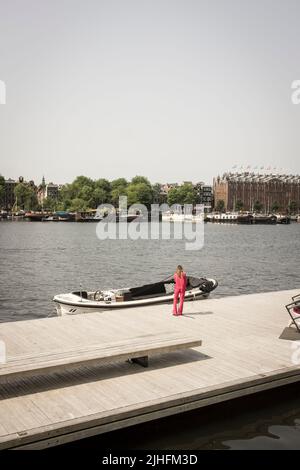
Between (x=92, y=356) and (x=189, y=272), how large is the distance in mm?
39242

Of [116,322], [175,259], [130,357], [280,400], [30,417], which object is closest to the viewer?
[30,417]

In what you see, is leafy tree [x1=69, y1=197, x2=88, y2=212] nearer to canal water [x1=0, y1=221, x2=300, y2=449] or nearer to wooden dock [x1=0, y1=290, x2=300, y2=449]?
canal water [x1=0, y1=221, x2=300, y2=449]

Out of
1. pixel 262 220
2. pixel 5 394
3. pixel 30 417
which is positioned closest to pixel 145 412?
pixel 30 417

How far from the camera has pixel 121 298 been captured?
2038 cm

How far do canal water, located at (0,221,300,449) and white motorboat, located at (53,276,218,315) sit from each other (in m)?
6.71

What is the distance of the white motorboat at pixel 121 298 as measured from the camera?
62.5 feet

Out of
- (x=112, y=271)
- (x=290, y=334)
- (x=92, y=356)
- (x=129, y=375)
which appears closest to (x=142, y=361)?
(x=129, y=375)

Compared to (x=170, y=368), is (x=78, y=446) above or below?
below

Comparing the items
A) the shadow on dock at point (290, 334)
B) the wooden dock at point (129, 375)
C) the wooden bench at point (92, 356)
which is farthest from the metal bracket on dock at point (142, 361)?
the shadow on dock at point (290, 334)

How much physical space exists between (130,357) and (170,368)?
3.60 feet

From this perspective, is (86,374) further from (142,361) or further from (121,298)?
(121,298)

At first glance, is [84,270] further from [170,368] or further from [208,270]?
[170,368]

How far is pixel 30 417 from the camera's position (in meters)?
8.49

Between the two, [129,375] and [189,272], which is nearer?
[129,375]
